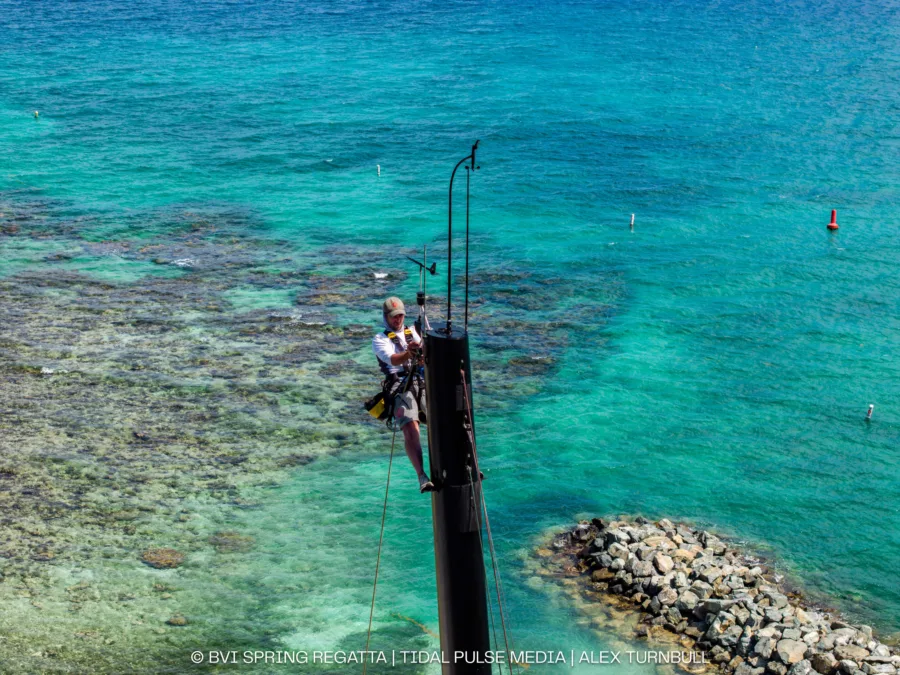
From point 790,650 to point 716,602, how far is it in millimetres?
1442

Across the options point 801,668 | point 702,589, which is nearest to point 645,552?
point 702,589

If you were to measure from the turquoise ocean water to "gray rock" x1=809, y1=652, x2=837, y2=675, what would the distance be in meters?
3.21

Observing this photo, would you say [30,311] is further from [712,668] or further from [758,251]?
[758,251]

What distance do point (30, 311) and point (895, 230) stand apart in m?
29.0

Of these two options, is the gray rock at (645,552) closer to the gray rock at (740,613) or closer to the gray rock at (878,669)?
the gray rock at (740,613)

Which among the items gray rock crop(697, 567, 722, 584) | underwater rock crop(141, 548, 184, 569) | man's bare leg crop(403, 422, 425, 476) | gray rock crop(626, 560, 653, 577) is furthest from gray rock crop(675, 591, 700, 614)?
underwater rock crop(141, 548, 184, 569)

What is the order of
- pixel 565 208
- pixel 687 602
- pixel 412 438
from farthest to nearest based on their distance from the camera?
pixel 565 208
pixel 687 602
pixel 412 438

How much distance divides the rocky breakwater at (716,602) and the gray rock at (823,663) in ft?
0.04

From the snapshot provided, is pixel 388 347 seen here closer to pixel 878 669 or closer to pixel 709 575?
pixel 709 575

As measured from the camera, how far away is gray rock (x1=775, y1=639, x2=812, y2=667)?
13.8m

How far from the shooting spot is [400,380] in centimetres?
1019

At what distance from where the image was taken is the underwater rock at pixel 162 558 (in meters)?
17.5

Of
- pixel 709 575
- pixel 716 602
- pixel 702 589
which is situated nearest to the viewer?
pixel 716 602

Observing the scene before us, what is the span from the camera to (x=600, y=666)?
593 inches
